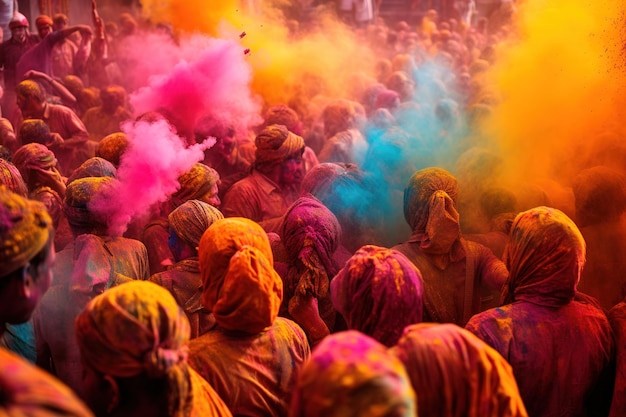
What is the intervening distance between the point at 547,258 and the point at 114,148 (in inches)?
171

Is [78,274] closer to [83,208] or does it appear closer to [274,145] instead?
[83,208]

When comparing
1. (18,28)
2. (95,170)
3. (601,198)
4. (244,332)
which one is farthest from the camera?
(18,28)

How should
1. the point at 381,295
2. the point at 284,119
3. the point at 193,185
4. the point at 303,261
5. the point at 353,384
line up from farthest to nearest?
1. the point at 284,119
2. the point at 193,185
3. the point at 303,261
4. the point at 381,295
5. the point at 353,384

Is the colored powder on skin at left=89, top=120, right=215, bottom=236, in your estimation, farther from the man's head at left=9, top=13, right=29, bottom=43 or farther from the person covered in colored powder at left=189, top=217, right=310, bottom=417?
the man's head at left=9, top=13, right=29, bottom=43

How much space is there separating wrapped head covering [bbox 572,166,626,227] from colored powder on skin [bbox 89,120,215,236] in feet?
10.1

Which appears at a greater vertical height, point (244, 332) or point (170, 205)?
point (244, 332)

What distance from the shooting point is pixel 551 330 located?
3.88 metres

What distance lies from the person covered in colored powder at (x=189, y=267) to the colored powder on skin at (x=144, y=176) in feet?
1.41

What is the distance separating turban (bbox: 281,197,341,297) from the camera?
4.91 meters

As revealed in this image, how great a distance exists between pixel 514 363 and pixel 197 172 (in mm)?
2985

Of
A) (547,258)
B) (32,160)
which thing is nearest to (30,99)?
(32,160)

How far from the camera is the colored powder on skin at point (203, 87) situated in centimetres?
777

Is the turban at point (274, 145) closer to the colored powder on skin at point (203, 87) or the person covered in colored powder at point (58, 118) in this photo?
the colored powder on skin at point (203, 87)

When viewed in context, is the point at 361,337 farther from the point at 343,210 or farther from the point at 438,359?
the point at 343,210
